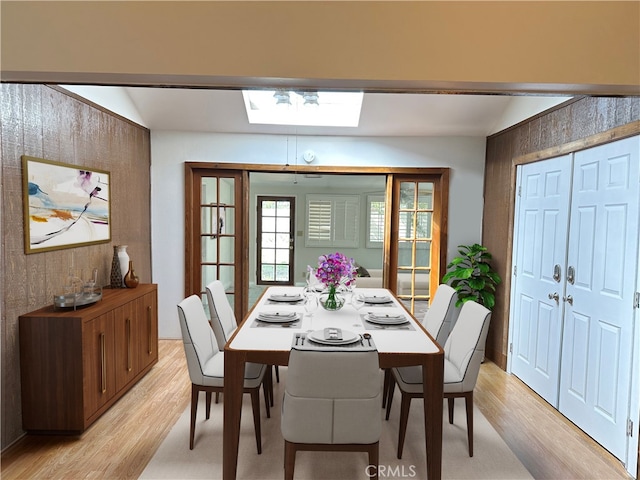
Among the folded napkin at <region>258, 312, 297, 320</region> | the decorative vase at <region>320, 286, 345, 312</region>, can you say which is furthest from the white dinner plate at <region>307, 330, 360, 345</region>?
the decorative vase at <region>320, 286, 345, 312</region>

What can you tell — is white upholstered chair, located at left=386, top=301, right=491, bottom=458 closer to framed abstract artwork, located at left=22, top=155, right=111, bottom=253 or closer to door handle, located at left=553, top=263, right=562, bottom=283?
door handle, located at left=553, top=263, right=562, bottom=283

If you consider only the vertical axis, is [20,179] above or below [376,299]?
above

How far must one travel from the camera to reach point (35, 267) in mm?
2662

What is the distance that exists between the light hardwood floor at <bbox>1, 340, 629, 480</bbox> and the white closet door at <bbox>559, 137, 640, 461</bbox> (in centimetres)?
17

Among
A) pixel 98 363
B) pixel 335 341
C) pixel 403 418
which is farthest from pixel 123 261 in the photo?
pixel 403 418

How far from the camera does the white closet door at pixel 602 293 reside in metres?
2.50

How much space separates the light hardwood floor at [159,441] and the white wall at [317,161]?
67.4 inches

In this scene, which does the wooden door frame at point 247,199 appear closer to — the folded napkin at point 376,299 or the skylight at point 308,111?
the skylight at point 308,111

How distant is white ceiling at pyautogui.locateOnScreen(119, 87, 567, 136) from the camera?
391 centimetres

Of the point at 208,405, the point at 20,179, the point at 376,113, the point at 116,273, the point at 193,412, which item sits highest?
the point at 376,113

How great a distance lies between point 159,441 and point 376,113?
11.1ft

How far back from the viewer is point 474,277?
418cm

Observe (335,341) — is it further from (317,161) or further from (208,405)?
(317,161)

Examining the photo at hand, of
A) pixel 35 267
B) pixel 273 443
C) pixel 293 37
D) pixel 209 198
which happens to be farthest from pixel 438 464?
pixel 209 198
